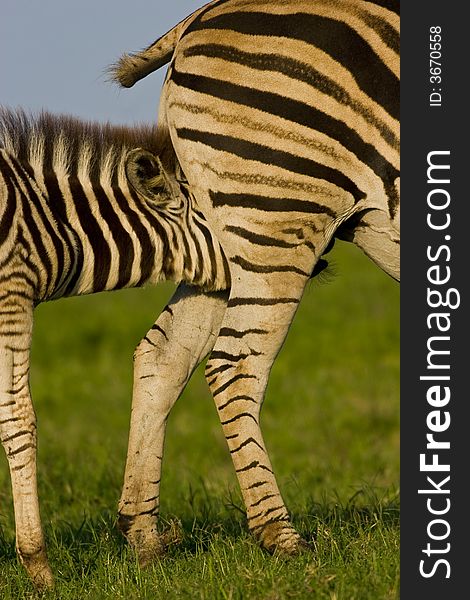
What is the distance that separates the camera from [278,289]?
5.87 m

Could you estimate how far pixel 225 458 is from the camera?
533 inches

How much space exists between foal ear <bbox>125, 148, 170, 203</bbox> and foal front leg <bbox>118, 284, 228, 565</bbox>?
2.31 feet

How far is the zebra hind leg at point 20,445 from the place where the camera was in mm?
5711

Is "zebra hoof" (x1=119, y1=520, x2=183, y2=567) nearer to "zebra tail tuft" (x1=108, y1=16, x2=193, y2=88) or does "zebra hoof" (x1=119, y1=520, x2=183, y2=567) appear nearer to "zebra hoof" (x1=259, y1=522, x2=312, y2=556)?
"zebra hoof" (x1=259, y1=522, x2=312, y2=556)

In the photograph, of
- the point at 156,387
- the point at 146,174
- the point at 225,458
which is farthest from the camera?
the point at 225,458

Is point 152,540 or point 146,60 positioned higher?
point 146,60

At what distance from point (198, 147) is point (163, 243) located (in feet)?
2.45

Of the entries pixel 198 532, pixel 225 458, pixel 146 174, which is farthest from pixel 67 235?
pixel 225 458

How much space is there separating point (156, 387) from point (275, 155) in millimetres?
1718

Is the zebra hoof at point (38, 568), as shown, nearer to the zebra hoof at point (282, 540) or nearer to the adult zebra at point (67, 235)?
the adult zebra at point (67, 235)

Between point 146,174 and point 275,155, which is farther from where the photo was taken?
point 146,174

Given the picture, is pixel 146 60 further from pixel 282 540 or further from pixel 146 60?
pixel 282 540

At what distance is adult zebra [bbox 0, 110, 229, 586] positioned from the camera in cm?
573

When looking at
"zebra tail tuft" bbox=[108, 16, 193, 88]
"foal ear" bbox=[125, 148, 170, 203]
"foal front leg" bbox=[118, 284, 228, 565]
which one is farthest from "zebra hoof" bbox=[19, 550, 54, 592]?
"zebra tail tuft" bbox=[108, 16, 193, 88]
